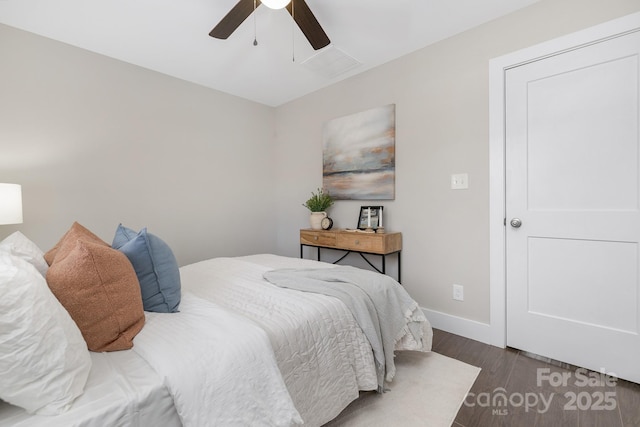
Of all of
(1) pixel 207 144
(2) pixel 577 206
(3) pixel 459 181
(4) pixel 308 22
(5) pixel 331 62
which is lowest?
(2) pixel 577 206

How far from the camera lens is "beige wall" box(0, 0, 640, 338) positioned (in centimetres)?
218

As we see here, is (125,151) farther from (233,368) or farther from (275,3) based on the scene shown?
(233,368)

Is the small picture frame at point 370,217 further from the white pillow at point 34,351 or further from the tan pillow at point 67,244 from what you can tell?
the white pillow at point 34,351

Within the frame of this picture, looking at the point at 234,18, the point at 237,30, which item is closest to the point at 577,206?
the point at 234,18

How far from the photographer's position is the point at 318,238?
3.00 meters

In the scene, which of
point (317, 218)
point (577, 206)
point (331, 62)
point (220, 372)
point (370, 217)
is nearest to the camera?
point (220, 372)

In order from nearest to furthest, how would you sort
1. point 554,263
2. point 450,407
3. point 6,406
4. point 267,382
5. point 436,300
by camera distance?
point 6,406
point 267,382
point 450,407
point 554,263
point 436,300

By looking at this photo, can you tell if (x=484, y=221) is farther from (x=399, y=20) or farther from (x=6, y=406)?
(x=6, y=406)

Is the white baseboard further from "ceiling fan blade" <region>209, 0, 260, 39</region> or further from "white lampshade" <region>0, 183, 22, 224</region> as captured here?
"white lampshade" <region>0, 183, 22, 224</region>

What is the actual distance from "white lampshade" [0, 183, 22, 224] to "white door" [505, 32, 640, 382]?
132 inches

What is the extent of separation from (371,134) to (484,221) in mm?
1309

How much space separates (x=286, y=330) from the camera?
46.2 inches

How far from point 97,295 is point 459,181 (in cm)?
239

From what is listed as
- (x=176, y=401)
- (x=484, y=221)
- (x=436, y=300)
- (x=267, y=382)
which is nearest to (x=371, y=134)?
(x=484, y=221)
